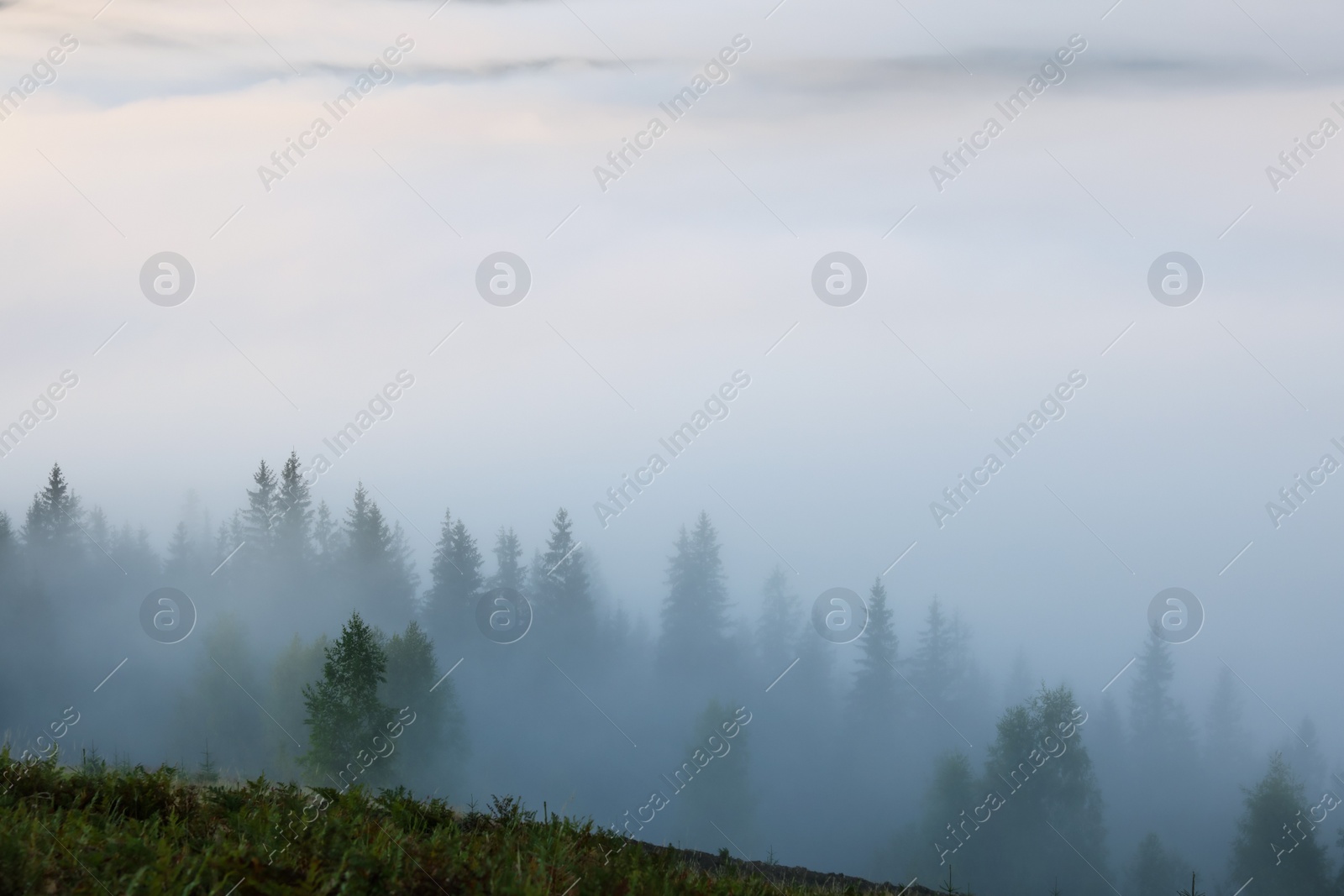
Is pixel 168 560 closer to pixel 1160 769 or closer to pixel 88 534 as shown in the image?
pixel 88 534

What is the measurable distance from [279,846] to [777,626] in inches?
3998

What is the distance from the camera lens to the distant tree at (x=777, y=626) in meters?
102

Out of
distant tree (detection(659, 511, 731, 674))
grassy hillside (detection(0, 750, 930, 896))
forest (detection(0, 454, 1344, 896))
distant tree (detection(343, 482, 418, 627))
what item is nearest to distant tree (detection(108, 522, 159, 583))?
forest (detection(0, 454, 1344, 896))

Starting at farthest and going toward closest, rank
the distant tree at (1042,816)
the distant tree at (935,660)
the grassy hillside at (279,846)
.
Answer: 1. the distant tree at (935,660)
2. the distant tree at (1042,816)
3. the grassy hillside at (279,846)

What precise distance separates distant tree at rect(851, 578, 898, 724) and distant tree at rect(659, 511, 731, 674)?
47.4ft

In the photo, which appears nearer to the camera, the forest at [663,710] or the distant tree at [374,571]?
the forest at [663,710]

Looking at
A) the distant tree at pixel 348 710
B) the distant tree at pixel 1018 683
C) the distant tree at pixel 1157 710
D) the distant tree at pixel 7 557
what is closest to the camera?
the distant tree at pixel 348 710

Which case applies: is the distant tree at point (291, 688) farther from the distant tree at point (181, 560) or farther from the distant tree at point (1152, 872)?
the distant tree at point (1152, 872)

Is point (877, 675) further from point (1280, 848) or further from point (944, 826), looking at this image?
point (1280, 848)

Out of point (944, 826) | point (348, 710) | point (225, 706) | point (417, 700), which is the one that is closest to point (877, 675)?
point (944, 826)

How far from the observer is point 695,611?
94.3 meters

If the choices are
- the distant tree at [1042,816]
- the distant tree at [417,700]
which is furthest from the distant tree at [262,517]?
the distant tree at [1042,816]

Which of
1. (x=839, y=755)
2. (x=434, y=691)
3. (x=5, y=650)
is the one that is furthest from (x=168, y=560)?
(x=839, y=755)

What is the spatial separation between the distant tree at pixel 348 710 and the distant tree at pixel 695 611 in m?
56.8
